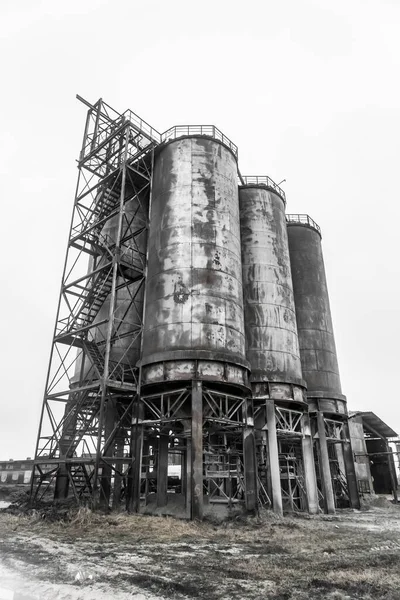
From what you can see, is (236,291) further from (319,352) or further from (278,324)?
(319,352)

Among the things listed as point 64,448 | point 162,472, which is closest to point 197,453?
point 162,472

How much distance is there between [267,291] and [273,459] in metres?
9.21

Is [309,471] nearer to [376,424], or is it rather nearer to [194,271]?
[194,271]

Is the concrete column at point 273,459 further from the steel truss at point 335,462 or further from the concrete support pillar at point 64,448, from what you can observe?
the concrete support pillar at point 64,448

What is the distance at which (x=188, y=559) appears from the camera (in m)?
10.1

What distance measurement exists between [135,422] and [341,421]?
→ 1453cm

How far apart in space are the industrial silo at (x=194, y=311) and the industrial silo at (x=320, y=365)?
21.1 feet

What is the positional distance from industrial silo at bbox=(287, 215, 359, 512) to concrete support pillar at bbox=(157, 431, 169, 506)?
9.62 meters

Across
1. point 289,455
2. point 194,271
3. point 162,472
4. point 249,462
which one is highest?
point 194,271

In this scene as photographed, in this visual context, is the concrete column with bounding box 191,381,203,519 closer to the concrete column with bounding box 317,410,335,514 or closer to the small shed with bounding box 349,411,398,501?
the concrete column with bounding box 317,410,335,514

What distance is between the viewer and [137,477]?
18266 millimetres

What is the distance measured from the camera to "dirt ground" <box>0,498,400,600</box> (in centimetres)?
748

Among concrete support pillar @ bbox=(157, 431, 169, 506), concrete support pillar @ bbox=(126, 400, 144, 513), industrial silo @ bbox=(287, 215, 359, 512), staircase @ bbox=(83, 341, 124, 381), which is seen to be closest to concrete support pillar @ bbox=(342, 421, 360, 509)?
industrial silo @ bbox=(287, 215, 359, 512)

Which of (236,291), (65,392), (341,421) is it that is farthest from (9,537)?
(341,421)
